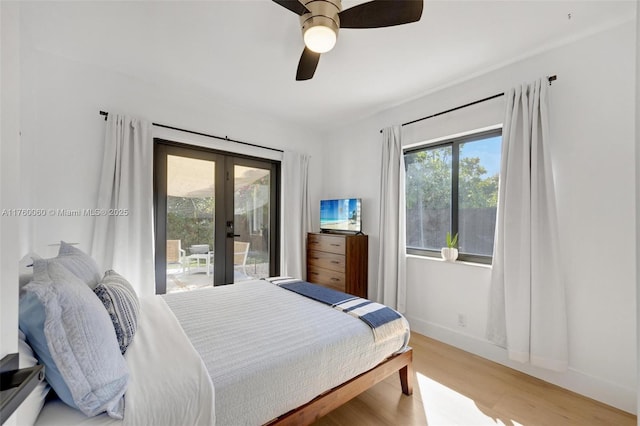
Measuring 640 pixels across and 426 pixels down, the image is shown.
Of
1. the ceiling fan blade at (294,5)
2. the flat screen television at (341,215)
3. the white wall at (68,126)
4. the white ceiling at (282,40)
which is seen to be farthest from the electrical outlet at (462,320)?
the white wall at (68,126)

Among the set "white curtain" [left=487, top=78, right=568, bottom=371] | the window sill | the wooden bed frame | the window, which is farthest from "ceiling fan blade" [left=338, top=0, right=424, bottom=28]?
the window sill

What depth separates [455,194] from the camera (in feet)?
9.55

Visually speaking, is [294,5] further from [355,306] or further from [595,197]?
[595,197]

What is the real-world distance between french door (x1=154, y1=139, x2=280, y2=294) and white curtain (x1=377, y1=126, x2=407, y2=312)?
62.8 inches

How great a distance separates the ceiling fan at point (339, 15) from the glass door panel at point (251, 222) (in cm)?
234

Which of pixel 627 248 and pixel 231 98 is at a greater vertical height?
pixel 231 98

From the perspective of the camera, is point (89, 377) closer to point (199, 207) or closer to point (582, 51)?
point (199, 207)

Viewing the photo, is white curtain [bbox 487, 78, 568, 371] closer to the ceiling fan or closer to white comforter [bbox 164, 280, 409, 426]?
white comforter [bbox 164, 280, 409, 426]

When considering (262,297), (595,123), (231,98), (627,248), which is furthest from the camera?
(231,98)

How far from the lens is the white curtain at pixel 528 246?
2.09 metres

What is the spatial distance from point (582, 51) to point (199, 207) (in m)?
3.86

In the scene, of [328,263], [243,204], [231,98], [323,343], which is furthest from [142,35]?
[328,263]

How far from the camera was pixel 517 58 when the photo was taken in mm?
2352

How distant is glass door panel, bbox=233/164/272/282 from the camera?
142 inches
